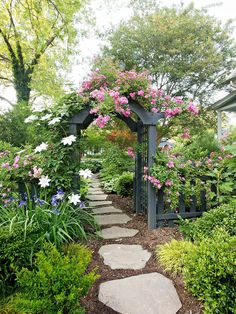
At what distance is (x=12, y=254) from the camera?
1653mm

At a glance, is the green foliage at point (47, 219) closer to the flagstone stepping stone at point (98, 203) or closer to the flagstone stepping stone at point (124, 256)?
the flagstone stepping stone at point (124, 256)

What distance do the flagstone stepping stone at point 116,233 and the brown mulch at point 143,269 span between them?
0.27 feet

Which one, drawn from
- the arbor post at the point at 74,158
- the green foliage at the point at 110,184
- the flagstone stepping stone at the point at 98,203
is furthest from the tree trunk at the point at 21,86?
the arbor post at the point at 74,158

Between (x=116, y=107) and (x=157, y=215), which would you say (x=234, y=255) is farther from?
(x=116, y=107)

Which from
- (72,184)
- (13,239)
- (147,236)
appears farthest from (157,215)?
(13,239)

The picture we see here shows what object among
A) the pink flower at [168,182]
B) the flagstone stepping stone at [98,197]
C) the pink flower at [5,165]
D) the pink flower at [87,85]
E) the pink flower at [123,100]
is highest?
the pink flower at [87,85]

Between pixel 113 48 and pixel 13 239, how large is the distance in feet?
34.8

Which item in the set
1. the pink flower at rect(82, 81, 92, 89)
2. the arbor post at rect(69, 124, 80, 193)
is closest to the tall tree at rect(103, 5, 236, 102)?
the pink flower at rect(82, 81, 92, 89)

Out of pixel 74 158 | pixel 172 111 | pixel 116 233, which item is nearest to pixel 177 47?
pixel 172 111

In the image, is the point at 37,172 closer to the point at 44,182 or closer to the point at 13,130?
the point at 44,182

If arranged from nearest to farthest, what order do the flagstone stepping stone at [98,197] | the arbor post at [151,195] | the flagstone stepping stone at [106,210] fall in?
the arbor post at [151,195], the flagstone stepping stone at [106,210], the flagstone stepping stone at [98,197]

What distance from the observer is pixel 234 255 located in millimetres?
1493

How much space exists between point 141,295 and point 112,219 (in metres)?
1.83

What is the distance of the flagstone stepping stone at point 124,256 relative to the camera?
6.92 ft
